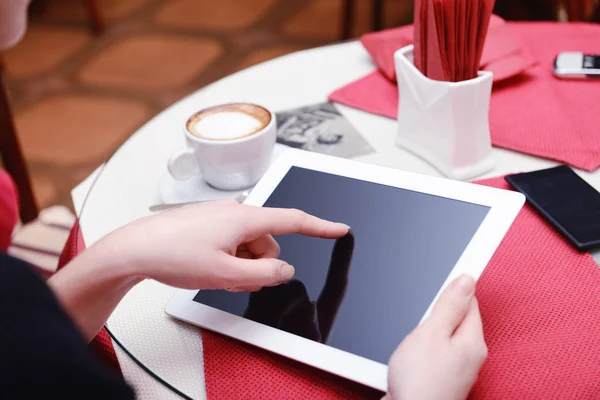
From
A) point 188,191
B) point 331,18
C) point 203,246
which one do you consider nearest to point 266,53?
point 331,18

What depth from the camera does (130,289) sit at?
2.15 ft

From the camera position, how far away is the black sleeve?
376 mm

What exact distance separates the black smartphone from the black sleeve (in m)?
0.49

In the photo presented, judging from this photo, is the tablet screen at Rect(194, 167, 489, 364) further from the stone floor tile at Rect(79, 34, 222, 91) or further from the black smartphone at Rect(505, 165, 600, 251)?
the stone floor tile at Rect(79, 34, 222, 91)

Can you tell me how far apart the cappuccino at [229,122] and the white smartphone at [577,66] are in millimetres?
455

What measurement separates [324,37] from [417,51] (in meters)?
1.91

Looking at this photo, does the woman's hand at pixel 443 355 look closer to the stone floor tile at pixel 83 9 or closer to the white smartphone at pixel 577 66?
the white smartphone at pixel 577 66

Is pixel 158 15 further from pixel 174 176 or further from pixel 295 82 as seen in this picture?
pixel 174 176

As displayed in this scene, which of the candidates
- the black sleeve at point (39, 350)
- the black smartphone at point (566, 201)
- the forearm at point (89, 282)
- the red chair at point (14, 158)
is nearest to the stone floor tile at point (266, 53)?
the red chair at point (14, 158)

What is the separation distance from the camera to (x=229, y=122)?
2.63 ft

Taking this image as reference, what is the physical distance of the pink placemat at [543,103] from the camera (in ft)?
2.68

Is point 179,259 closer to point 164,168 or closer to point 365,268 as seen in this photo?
point 365,268

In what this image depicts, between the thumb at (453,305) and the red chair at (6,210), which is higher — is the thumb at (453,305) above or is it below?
above

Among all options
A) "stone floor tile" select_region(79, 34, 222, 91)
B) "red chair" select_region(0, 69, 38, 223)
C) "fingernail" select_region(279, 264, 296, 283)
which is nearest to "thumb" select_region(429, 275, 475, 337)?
"fingernail" select_region(279, 264, 296, 283)
